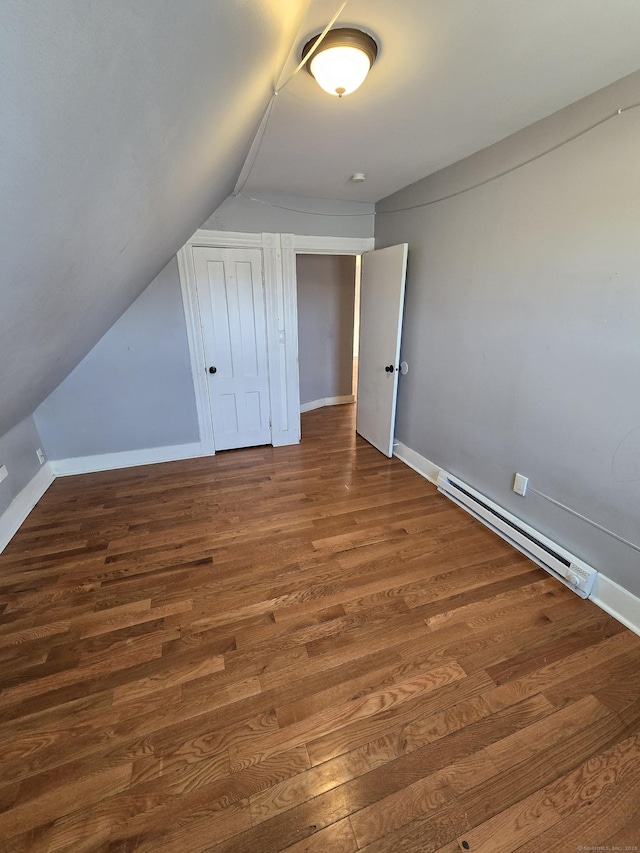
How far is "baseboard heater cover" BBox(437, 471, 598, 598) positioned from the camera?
1.84m

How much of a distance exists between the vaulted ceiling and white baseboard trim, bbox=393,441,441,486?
2198mm

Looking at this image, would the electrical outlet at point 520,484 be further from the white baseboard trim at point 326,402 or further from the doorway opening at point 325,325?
the white baseboard trim at point 326,402

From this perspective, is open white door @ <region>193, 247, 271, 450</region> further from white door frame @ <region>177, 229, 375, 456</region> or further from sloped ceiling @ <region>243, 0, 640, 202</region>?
sloped ceiling @ <region>243, 0, 640, 202</region>

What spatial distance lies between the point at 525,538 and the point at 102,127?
8.34 feet

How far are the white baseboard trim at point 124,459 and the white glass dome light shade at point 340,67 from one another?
9.47ft

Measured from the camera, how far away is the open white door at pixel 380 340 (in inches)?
119

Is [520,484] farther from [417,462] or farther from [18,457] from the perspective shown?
[18,457]

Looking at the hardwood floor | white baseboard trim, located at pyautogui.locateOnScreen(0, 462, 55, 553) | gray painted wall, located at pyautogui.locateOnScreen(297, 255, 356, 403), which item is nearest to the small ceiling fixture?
the hardwood floor

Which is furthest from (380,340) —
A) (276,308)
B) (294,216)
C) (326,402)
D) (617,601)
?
(617,601)

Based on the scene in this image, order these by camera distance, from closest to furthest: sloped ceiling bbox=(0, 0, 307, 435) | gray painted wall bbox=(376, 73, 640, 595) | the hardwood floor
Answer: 1. sloped ceiling bbox=(0, 0, 307, 435)
2. the hardwood floor
3. gray painted wall bbox=(376, 73, 640, 595)

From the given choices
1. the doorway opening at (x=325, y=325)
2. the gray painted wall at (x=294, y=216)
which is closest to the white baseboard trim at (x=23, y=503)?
the gray painted wall at (x=294, y=216)

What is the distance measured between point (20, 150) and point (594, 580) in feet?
8.47

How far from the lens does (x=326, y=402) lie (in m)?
5.19

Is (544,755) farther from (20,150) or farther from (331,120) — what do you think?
(331,120)
